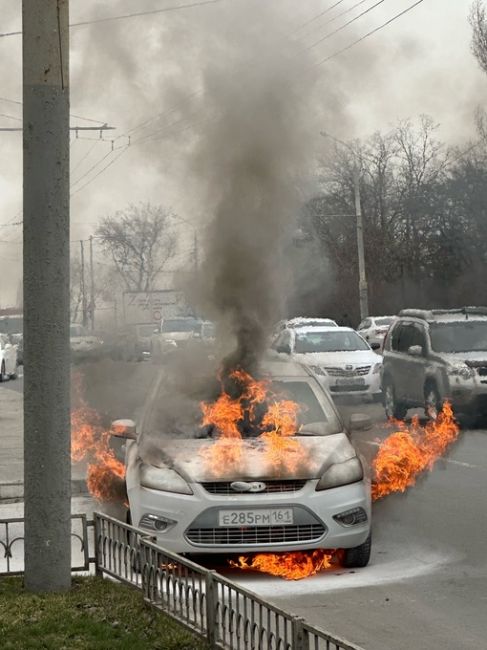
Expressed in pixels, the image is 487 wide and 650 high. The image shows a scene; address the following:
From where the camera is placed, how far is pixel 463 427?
66.6 ft

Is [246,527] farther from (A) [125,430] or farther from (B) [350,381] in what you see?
(B) [350,381]

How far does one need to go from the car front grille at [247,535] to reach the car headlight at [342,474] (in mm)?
333

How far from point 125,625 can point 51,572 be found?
35.1 inches

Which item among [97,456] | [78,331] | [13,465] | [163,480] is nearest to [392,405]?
[13,465]

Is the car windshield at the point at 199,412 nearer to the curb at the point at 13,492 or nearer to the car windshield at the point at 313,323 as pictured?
the curb at the point at 13,492

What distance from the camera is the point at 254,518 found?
8.53 m

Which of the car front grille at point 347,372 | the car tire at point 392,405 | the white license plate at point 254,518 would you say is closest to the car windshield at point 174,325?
the car front grille at point 347,372

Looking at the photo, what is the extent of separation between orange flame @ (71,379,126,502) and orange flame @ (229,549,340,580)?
9.25ft

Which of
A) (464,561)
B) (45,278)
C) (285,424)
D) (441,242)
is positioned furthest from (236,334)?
(441,242)

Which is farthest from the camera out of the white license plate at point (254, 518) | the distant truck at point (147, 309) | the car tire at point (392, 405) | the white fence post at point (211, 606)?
the distant truck at point (147, 309)

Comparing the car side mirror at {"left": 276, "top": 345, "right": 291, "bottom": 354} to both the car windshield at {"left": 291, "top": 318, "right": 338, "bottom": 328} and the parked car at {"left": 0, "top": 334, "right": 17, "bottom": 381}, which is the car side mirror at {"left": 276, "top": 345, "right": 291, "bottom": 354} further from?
the parked car at {"left": 0, "top": 334, "right": 17, "bottom": 381}

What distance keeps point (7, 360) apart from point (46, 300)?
35.1m

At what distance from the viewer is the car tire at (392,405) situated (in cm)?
2166

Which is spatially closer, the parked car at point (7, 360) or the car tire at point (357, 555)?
the car tire at point (357, 555)
